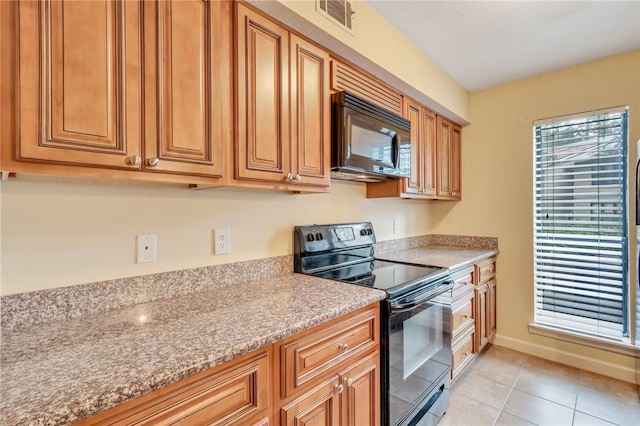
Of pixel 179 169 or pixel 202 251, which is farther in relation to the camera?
pixel 202 251

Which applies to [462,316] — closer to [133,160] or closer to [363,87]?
[363,87]

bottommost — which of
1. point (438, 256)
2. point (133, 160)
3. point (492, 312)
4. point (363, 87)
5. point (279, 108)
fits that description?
point (492, 312)

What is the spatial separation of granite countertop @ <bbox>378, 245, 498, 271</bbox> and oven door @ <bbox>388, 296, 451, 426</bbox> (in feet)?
1.02

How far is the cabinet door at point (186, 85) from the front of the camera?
1.02m

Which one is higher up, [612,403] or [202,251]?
[202,251]

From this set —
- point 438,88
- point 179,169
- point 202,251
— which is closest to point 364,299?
point 202,251

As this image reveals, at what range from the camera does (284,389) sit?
3.34ft

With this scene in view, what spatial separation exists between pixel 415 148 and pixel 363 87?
0.74 meters

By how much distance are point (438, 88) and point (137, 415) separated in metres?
2.66

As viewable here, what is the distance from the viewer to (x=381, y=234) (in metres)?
2.58

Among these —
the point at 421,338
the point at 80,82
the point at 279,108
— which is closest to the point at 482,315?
the point at 421,338

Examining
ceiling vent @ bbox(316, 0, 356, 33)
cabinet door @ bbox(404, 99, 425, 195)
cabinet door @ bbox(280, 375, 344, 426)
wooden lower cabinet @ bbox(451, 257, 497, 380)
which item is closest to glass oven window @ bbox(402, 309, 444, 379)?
wooden lower cabinet @ bbox(451, 257, 497, 380)

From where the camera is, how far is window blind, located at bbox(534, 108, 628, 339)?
2.36m

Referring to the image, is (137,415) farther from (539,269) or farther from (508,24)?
(539,269)
